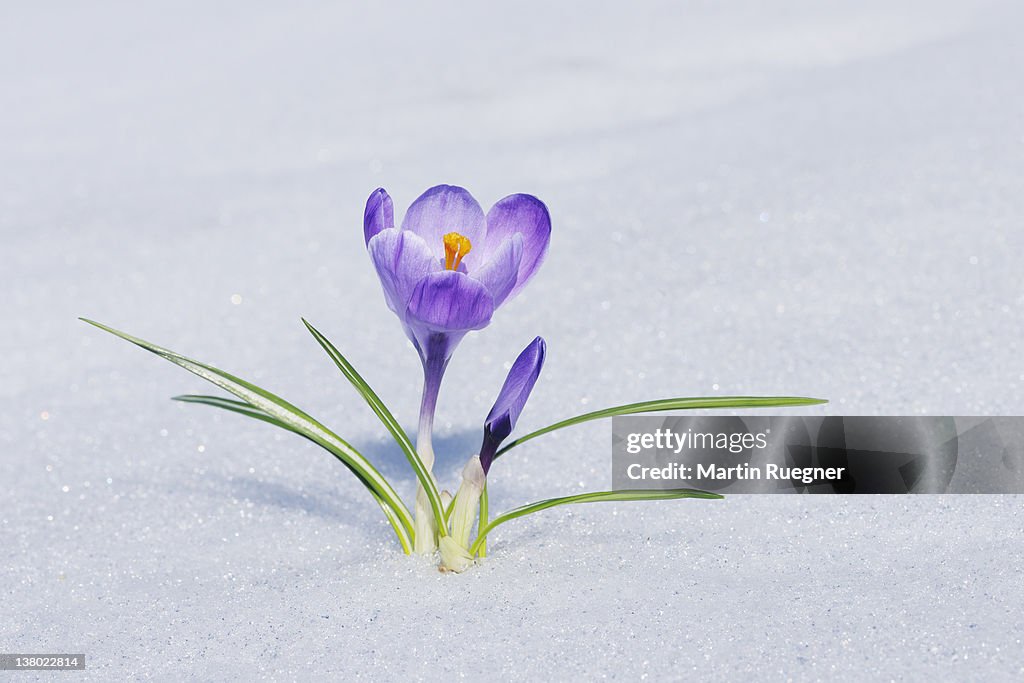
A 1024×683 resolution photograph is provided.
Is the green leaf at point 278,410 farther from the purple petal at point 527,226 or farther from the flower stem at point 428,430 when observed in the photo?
the purple petal at point 527,226

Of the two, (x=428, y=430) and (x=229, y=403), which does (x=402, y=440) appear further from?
(x=229, y=403)

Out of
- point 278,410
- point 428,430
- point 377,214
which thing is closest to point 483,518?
point 428,430

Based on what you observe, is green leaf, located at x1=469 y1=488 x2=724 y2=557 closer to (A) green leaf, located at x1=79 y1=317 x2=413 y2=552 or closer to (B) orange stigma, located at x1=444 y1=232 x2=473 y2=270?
(A) green leaf, located at x1=79 y1=317 x2=413 y2=552

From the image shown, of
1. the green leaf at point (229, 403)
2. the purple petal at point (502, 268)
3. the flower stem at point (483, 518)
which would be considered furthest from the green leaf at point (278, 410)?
the purple petal at point (502, 268)

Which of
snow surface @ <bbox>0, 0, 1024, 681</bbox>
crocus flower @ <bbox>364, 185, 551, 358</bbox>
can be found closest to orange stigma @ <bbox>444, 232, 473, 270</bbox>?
crocus flower @ <bbox>364, 185, 551, 358</bbox>

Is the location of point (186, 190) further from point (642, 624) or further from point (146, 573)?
point (642, 624)

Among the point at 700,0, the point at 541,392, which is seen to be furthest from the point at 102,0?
the point at 541,392
